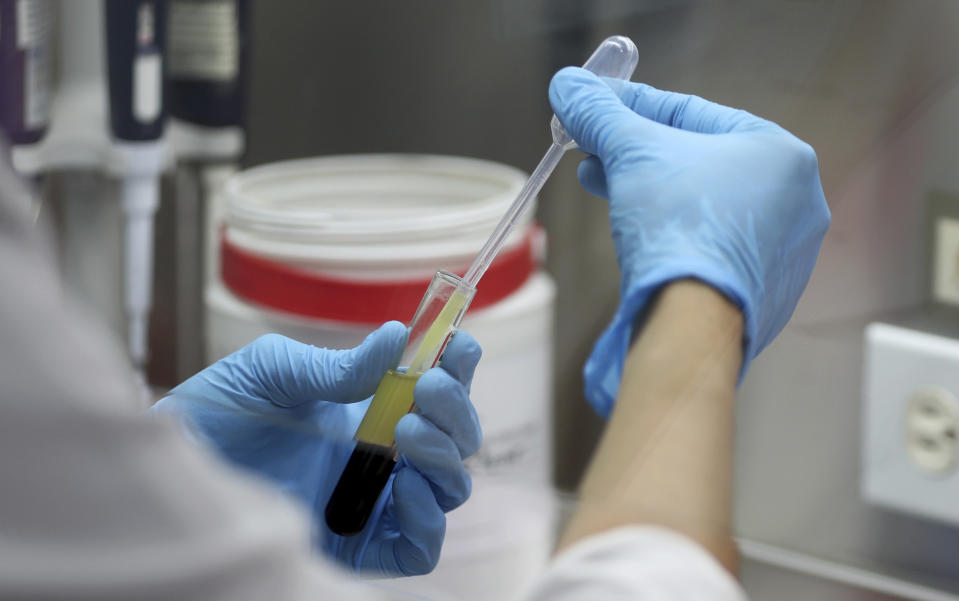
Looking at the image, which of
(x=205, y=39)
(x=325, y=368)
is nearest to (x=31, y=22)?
(x=205, y=39)

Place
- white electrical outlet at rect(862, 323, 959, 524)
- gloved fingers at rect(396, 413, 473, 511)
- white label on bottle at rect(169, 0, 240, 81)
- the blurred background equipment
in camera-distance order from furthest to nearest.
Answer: white label on bottle at rect(169, 0, 240, 81), white electrical outlet at rect(862, 323, 959, 524), the blurred background equipment, gloved fingers at rect(396, 413, 473, 511)

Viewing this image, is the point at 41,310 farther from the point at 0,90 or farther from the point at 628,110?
the point at 0,90

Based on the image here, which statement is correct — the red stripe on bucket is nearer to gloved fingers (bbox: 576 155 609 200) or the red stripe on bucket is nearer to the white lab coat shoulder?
gloved fingers (bbox: 576 155 609 200)

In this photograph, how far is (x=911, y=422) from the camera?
906mm

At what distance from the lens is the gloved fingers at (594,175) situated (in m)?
0.68

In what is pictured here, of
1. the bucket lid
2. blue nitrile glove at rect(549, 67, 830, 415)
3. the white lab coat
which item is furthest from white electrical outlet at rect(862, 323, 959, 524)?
the white lab coat

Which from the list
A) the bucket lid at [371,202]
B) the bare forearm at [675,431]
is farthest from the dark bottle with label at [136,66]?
the bare forearm at [675,431]

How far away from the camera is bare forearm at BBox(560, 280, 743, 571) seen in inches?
19.1

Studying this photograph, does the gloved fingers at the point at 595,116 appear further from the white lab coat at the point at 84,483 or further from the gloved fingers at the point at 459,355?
the white lab coat at the point at 84,483

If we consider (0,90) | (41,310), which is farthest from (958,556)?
(0,90)

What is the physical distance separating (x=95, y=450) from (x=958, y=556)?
0.72 meters

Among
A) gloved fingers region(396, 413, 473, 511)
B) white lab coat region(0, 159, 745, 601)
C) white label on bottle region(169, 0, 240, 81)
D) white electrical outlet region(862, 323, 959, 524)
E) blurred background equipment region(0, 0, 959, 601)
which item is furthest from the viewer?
white label on bottle region(169, 0, 240, 81)

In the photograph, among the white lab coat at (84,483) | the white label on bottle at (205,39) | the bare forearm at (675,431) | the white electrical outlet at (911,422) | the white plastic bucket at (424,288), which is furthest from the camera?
the white label on bottle at (205,39)

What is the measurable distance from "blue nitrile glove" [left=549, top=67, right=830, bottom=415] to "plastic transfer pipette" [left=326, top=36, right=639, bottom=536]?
0.09 ft
